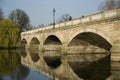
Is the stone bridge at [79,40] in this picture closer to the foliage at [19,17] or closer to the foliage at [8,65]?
the foliage at [8,65]

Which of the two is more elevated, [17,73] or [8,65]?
[8,65]

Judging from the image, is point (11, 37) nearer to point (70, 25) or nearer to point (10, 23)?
point (10, 23)

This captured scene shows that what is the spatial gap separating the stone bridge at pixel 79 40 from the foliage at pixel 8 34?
922 centimetres

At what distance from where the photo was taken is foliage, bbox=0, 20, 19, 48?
167ft

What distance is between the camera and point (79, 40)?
99.5 feet

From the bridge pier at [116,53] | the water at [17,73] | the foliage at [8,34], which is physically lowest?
the water at [17,73]

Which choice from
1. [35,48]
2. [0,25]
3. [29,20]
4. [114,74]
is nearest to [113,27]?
A: [114,74]

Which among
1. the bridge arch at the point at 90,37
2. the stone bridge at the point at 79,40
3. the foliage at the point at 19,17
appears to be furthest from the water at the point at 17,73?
the foliage at the point at 19,17

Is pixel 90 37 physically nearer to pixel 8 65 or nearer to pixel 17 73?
pixel 8 65

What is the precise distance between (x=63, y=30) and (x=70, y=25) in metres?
2.57

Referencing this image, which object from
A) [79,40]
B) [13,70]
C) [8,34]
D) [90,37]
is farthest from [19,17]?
[13,70]

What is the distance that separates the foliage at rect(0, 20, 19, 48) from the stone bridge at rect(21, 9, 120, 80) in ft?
30.2

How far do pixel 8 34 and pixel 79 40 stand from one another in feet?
82.3

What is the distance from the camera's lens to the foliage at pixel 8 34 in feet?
167
